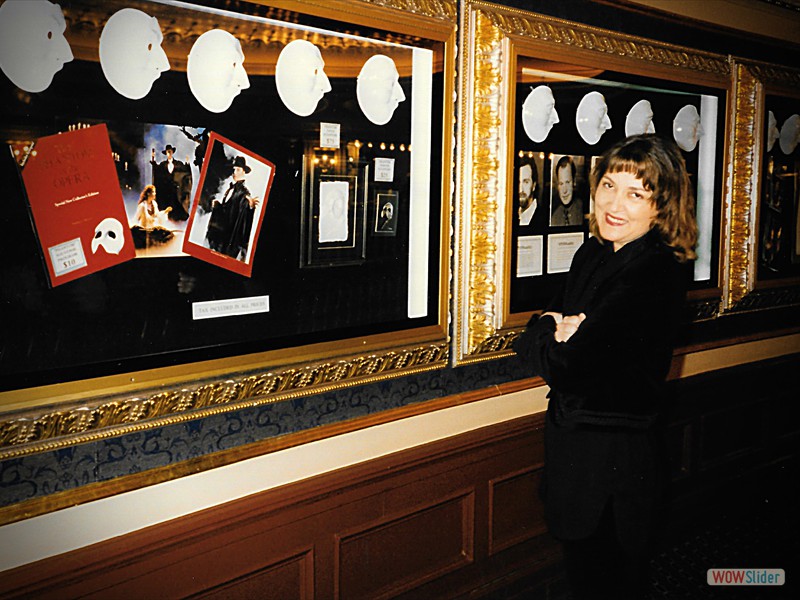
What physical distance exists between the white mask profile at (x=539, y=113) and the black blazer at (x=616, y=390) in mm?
733

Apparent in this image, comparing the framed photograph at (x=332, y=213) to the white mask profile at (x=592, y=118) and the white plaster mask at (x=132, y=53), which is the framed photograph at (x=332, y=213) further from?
the white mask profile at (x=592, y=118)

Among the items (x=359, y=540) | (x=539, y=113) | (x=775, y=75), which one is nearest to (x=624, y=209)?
(x=539, y=113)

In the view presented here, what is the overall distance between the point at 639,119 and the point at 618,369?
57.8 inches

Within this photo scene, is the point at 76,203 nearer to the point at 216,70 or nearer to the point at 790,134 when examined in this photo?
the point at 216,70

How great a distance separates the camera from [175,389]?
2033 millimetres

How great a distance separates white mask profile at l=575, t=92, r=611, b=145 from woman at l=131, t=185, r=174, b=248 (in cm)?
183

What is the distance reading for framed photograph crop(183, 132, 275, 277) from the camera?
2035mm

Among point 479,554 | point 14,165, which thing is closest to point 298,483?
point 479,554

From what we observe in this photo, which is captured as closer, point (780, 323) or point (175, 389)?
point (175, 389)

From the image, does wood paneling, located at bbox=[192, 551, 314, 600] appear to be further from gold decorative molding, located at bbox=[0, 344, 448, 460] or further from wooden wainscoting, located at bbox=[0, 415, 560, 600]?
gold decorative molding, located at bbox=[0, 344, 448, 460]

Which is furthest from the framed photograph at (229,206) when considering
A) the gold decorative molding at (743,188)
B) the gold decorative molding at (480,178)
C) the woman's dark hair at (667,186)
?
the gold decorative molding at (743,188)

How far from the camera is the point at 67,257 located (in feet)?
5.87

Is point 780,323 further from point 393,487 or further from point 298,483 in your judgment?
point 298,483

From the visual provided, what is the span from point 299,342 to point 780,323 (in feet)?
10.8
